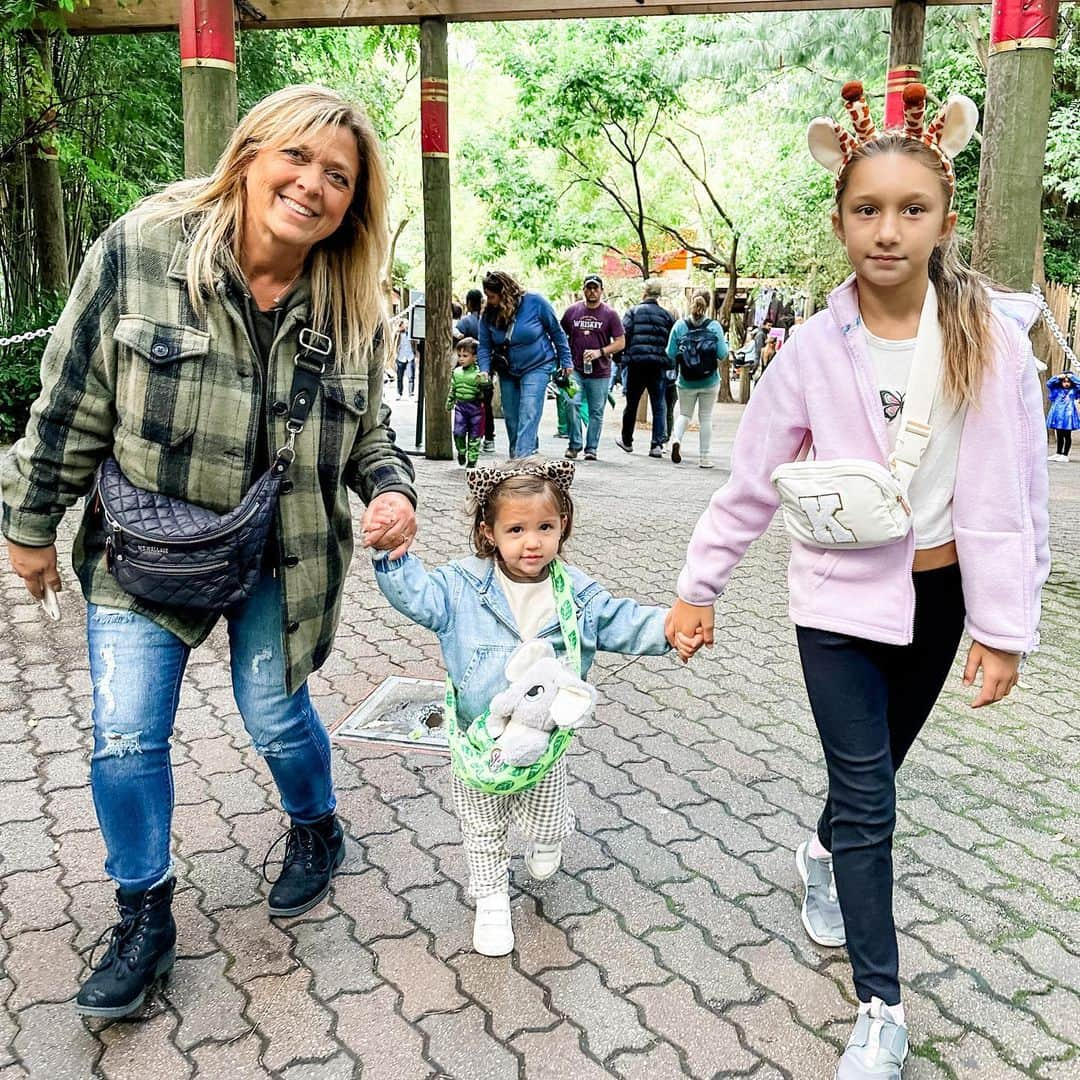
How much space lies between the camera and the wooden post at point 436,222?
Answer: 9305mm

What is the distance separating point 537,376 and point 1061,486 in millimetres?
5551

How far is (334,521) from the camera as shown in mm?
2812

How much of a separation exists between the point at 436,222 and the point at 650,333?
114 inches

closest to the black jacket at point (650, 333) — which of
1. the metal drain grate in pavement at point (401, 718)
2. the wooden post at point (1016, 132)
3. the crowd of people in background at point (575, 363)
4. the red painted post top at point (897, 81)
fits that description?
the crowd of people in background at point (575, 363)

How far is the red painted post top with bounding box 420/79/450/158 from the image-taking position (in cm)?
948

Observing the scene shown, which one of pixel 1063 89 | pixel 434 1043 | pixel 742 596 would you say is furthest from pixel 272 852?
pixel 1063 89

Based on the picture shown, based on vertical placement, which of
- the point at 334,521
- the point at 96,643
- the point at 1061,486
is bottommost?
the point at 1061,486

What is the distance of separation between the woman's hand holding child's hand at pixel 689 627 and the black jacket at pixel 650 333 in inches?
370

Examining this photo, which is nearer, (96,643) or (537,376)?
(96,643)

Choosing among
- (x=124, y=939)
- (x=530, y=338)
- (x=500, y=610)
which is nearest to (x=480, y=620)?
(x=500, y=610)

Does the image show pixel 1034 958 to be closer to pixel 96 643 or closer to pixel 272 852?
pixel 272 852

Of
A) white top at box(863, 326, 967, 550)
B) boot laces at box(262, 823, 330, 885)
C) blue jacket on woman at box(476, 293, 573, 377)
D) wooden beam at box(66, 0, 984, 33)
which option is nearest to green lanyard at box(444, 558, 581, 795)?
boot laces at box(262, 823, 330, 885)

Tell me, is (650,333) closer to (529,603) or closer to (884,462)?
(529,603)

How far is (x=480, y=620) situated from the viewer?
280 centimetres
